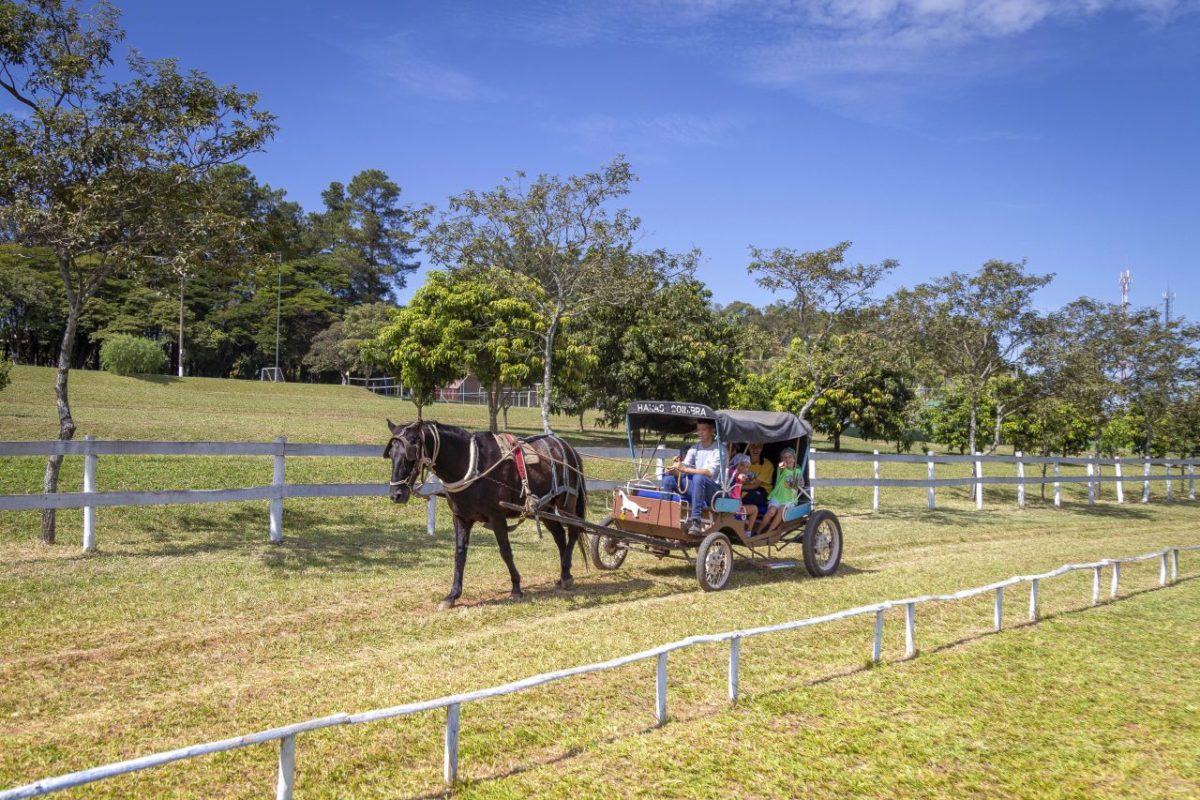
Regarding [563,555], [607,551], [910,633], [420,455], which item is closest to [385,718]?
[420,455]

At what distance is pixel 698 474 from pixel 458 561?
126 inches

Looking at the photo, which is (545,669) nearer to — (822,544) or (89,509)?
(822,544)

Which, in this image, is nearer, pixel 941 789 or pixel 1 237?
pixel 941 789

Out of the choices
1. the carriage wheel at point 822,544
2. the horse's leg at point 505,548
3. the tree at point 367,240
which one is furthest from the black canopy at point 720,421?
the tree at point 367,240

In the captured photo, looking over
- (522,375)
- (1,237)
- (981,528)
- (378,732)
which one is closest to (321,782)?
(378,732)

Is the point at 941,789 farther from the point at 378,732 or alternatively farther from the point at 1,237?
the point at 1,237

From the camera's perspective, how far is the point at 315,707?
19.3ft

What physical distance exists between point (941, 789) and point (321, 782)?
12.0ft

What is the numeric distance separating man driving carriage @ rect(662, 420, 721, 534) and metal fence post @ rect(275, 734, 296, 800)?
682 cm

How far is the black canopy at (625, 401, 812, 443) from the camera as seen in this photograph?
417 inches

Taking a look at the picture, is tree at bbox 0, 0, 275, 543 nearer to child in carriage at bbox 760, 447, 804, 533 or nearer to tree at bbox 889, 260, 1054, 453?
child in carriage at bbox 760, 447, 804, 533

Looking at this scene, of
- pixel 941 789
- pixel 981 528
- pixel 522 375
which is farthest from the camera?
pixel 522 375

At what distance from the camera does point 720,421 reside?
414 inches

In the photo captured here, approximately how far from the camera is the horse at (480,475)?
28.9ft
